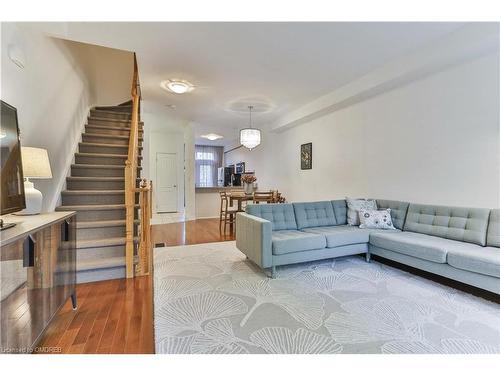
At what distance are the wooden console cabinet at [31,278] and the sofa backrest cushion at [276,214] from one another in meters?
2.04

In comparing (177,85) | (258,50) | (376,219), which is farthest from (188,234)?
(258,50)

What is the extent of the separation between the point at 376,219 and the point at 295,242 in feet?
4.32

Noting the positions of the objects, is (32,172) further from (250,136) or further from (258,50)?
(250,136)

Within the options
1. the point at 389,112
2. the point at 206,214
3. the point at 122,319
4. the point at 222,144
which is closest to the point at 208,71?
the point at 389,112

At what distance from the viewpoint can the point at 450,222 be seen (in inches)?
109

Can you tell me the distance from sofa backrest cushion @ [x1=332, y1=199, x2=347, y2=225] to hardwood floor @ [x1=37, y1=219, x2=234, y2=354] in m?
2.66

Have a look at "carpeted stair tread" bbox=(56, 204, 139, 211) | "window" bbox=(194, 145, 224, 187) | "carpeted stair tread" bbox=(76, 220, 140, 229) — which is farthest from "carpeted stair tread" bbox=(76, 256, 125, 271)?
"window" bbox=(194, 145, 224, 187)

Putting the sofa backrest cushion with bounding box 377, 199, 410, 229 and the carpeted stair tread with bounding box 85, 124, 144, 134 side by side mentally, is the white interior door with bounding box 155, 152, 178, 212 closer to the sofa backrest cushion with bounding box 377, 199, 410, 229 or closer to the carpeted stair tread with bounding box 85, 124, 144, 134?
the carpeted stair tread with bounding box 85, 124, 144, 134

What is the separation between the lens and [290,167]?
6.14 meters

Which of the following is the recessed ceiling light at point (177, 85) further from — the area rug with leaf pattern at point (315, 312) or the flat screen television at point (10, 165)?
the area rug with leaf pattern at point (315, 312)

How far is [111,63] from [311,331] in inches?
233
